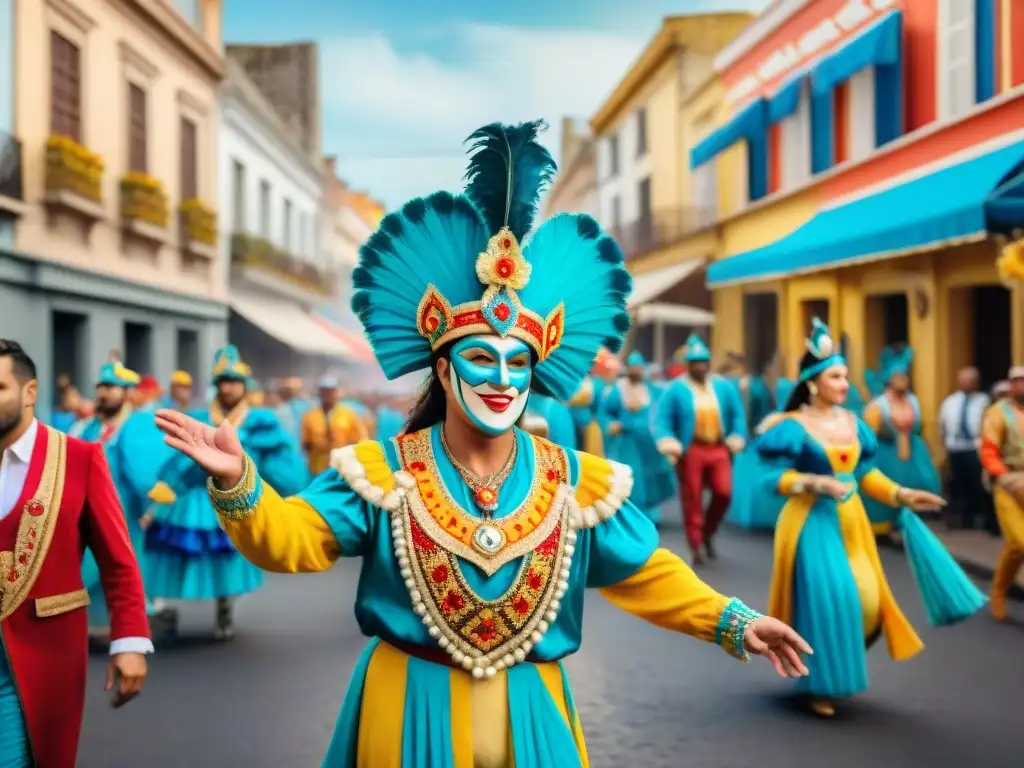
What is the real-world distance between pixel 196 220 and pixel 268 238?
8958 mm

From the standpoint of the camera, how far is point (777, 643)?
11.0 feet

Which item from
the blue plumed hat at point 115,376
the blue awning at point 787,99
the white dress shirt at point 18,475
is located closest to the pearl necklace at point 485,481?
the white dress shirt at point 18,475

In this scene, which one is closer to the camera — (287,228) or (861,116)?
(861,116)

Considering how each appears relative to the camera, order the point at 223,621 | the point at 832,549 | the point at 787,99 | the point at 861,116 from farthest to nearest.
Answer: the point at 787,99 < the point at 861,116 < the point at 223,621 < the point at 832,549

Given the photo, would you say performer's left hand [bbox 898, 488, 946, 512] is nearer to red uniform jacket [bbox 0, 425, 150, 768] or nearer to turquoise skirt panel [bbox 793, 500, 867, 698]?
turquoise skirt panel [bbox 793, 500, 867, 698]

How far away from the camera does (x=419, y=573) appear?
10.8 feet

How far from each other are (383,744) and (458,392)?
37.2 inches

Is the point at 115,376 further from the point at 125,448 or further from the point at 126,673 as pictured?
the point at 126,673

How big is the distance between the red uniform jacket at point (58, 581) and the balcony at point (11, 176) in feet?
39.1

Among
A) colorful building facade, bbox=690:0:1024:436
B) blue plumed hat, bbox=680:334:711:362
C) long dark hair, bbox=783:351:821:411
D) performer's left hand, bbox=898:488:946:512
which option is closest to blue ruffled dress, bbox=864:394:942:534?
colorful building facade, bbox=690:0:1024:436

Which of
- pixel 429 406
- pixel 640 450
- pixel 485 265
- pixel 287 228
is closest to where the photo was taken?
pixel 485 265

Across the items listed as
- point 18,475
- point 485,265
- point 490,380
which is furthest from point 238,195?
point 490,380

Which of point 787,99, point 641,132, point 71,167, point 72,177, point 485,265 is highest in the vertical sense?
point 641,132

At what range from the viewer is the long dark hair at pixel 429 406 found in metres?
3.71
